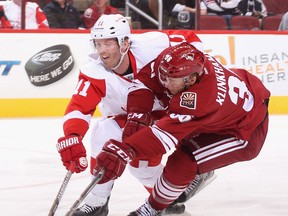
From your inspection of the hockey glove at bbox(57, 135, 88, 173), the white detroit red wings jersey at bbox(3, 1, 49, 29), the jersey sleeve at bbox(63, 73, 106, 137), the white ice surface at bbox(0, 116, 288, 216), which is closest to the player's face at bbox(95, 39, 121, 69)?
the jersey sleeve at bbox(63, 73, 106, 137)

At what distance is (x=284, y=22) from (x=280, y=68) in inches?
16.2

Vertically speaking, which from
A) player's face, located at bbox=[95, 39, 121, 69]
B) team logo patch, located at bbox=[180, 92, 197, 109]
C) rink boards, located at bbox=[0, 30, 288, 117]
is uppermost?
player's face, located at bbox=[95, 39, 121, 69]

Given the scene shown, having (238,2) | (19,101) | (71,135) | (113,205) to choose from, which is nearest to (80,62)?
(19,101)

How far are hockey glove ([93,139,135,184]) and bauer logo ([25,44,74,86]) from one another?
3.79m

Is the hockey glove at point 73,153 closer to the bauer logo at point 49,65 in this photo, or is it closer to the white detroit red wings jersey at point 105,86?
the white detroit red wings jersey at point 105,86

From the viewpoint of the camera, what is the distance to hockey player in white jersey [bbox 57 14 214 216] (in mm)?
3143

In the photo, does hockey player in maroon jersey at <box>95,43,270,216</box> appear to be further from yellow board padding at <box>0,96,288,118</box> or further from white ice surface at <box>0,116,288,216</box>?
yellow board padding at <box>0,96,288,118</box>

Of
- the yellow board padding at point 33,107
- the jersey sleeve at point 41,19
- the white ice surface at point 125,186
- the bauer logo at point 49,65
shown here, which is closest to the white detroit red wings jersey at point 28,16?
the jersey sleeve at point 41,19

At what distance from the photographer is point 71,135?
3086mm

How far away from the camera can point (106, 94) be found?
338 centimetres

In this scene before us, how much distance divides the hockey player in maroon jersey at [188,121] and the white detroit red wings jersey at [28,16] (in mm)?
3430

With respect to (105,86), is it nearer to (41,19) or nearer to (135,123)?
(135,123)

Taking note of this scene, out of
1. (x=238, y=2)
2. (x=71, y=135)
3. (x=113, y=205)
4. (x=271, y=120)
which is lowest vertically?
(x=271, y=120)

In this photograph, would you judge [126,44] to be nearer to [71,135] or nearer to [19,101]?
[71,135]
